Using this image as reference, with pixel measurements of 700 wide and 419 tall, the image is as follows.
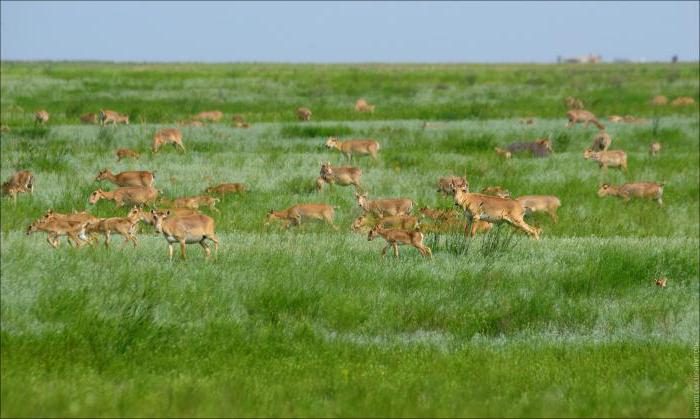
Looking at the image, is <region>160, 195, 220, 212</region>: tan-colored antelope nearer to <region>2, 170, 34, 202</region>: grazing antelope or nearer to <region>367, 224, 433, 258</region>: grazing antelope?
<region>2, 170, 34, 202</region>: grazing antelope

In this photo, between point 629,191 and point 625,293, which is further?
point 629,191

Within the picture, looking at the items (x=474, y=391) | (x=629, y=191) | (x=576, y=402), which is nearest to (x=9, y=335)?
(x=474, y=391)

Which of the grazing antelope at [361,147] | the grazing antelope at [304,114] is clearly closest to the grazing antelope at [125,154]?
the grazing antelope at [361,147]

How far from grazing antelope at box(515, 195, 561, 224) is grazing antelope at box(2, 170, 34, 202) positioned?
1050cm

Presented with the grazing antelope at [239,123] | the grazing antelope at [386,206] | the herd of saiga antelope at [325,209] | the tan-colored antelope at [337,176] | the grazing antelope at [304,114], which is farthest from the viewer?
the grazing antelope at [304,114]

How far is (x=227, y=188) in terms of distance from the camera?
68.8 ft

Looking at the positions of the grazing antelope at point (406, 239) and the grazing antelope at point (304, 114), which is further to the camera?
the grazing antelope at point (304, 114)

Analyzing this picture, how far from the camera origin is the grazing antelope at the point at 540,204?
63.6ft

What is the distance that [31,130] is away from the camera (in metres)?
31.1

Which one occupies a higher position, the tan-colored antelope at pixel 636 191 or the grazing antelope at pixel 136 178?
the grazing antelope at pixel 136 178

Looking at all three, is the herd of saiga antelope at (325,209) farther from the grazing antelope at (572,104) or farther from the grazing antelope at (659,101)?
the grazing antelope at (659,101)

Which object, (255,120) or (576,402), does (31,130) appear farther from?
(576,402)

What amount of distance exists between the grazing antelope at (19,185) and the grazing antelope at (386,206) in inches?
279

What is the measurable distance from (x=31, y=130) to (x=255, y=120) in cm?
1207
